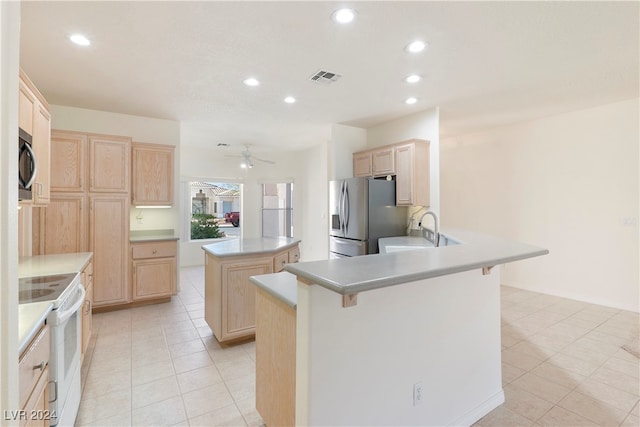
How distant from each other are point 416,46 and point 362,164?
2453 mm

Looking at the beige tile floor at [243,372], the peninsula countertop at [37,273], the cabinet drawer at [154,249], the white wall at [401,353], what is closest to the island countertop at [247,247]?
the beige tile floor at [243,372]

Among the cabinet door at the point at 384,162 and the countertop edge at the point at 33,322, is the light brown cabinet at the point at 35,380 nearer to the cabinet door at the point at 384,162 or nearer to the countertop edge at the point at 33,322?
the countertop edge at the point at 33,322

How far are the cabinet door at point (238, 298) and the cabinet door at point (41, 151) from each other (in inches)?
56.7

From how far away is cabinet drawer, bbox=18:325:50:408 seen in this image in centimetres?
110

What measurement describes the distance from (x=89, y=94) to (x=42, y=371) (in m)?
3.30

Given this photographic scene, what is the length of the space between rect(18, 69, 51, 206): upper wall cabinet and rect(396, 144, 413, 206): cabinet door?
12.3 feet

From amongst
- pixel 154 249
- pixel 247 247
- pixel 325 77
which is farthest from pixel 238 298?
pixel 325 77

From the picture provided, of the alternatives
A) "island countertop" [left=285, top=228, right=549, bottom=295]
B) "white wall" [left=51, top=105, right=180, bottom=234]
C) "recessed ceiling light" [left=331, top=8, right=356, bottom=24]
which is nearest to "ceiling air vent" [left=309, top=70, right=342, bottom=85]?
"recessed ceiling light" [left=331, top=8, right=356, bottom=24]

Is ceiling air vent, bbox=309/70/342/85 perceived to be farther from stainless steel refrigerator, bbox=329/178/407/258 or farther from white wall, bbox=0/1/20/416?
white wall, bbox=0/1/20/416

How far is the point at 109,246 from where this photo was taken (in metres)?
3.73

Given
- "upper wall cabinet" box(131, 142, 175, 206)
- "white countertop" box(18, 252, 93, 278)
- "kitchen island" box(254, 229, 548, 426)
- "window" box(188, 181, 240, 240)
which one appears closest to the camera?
"kitchen island" box(254, 229, 548, 426)

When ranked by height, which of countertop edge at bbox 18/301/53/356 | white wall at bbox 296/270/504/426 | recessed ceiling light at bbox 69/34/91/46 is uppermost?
recessed ceiling light at bbox 69/34/91/46

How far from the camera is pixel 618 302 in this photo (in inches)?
154

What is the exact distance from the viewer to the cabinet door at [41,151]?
2148 mm
